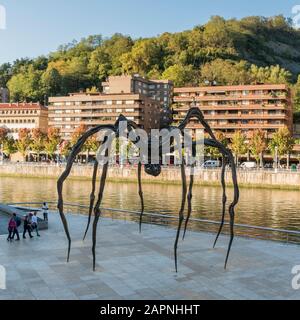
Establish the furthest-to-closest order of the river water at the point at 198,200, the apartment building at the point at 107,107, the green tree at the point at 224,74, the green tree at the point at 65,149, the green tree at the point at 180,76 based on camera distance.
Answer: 1. the green tree at the point at 180,76
2. the green tree at the point at 224,74
3. the apartment building at the point at 107,107
4. the green tree at the point at 65,149
5. the river water at the point at 198,200

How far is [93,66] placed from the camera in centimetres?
17512

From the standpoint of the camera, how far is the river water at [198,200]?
141 feet

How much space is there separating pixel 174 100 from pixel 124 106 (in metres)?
12.4

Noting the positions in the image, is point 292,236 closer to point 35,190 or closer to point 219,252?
point 219,252

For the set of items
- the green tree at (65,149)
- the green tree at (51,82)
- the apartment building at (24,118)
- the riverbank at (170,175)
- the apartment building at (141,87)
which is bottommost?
the riverbank at (170,175)

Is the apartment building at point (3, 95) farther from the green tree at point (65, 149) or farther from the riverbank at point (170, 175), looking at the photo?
the riverbank at point (170, 175)

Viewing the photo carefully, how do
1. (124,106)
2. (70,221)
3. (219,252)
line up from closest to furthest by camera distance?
1. (219,252)
2. (70,221)
3. (124,106)

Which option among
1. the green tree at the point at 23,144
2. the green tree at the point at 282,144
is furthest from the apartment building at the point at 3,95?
the green tree at the point at 282,144

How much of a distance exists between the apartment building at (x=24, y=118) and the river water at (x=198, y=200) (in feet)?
189

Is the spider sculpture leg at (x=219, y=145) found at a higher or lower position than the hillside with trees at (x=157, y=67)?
lower

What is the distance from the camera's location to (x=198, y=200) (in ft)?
182

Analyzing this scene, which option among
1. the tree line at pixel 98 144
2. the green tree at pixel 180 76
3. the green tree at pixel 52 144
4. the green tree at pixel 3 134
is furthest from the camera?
the green tree at pixel 180 76

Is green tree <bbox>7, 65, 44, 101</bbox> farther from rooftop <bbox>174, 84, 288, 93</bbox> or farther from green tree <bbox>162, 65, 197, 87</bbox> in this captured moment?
rooftop <bbox>174, 84, 288, 93</bbox>
